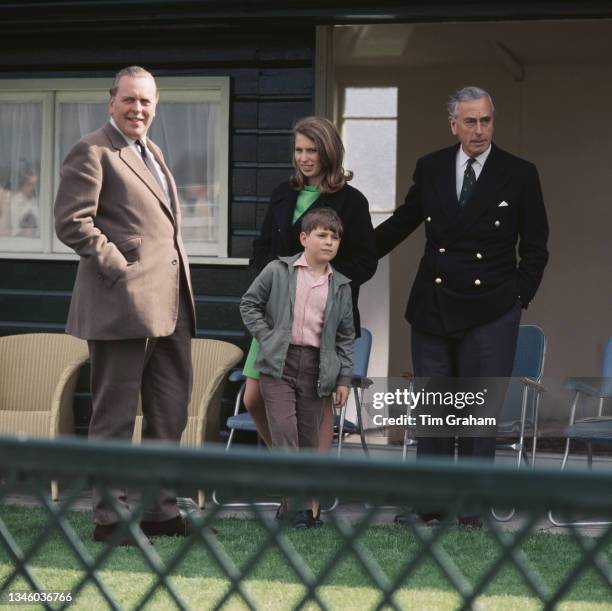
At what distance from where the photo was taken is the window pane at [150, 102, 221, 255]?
7.50 meters

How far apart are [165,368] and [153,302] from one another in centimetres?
35

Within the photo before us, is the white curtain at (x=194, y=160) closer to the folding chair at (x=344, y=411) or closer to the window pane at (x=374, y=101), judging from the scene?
the folding chair at (x=344, y=411)

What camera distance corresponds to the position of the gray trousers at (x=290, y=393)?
18.2ft

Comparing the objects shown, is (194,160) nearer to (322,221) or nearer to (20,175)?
(20,175)

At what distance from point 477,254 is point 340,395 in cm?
91

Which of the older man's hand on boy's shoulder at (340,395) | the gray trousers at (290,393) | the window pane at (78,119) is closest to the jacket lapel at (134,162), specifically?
the gray trousers at (290,393)

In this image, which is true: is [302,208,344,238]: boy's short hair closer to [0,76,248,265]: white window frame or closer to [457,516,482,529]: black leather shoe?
[457,516,482,529]: black leather shoe

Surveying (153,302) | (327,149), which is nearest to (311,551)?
(153,302)

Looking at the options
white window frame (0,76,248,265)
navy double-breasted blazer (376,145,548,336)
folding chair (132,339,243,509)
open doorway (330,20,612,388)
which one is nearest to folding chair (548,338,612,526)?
navy double-breasted blazer (376,145,548,336)

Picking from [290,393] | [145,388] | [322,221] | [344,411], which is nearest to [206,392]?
[344,411]

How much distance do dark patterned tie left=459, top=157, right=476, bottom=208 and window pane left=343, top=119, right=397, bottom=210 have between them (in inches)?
228

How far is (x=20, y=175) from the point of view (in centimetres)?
786

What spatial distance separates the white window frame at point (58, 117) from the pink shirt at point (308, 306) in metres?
1.82

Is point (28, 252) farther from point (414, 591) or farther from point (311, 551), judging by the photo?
point (414, 591)
